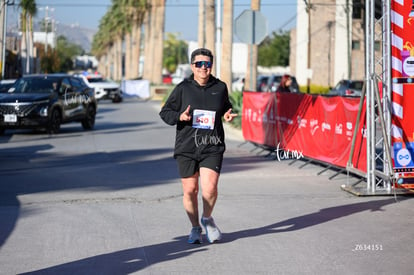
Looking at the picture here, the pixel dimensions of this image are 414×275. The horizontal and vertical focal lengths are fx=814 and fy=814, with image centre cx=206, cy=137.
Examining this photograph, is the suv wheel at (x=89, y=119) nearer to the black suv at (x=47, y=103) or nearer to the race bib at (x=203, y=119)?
the black suv at (x=47, y=103)

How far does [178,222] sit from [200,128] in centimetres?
184

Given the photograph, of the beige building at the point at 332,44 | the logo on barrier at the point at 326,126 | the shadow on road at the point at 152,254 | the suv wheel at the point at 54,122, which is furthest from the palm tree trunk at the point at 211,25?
the beige building at the point at 332,44

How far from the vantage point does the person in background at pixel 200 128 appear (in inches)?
316

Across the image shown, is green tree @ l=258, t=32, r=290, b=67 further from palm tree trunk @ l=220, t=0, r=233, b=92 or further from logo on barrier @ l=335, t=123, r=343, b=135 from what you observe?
logo on barrier @ l=335, t=123, r=343, b=135

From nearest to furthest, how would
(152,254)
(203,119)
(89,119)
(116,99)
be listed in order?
(152,254)
(203,119)
(89,119)
(116,99)

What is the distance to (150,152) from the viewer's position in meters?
18.3

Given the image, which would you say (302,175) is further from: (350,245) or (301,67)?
(301,67)

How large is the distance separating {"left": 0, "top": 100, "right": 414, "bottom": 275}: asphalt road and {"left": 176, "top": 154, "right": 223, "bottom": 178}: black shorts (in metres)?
0.74

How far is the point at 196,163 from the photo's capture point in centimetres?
814

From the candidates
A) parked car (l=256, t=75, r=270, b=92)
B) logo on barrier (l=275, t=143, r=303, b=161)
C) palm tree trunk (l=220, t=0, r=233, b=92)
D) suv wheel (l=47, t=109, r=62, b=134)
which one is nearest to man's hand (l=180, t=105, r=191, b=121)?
logo on barrier (l=275, t=143, r=303, b=161)

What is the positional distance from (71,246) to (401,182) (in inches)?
209

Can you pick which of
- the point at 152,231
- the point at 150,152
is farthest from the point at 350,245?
the point at 150,152

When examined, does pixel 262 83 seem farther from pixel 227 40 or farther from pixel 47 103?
pixel 47 103

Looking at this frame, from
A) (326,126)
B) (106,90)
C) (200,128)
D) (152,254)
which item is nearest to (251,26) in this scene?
(326,126)
